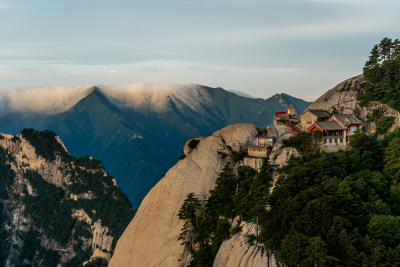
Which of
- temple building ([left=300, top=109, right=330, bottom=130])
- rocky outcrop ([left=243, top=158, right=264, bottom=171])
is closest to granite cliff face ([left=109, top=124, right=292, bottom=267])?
rocky outcrop ([left=243, top=158, right=264, bottom=171])

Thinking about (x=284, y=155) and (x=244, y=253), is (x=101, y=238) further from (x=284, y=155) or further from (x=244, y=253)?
(x=244, y=253)

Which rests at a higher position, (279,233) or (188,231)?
(279,233)

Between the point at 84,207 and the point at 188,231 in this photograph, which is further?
the point at 84,207

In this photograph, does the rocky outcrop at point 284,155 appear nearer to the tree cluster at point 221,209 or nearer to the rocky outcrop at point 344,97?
the tree cluster at point 221,209

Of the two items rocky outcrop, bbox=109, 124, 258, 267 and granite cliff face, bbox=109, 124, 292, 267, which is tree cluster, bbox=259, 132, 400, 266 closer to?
granite cliff face, bbox=109, 124, 292, 267

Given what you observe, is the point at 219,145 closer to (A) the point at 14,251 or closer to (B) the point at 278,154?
(B) the point at 278,154

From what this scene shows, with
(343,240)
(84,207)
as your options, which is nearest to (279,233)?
(343,240)

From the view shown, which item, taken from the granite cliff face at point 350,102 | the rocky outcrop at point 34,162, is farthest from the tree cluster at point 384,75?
the rocky outcrop at point 34,162
